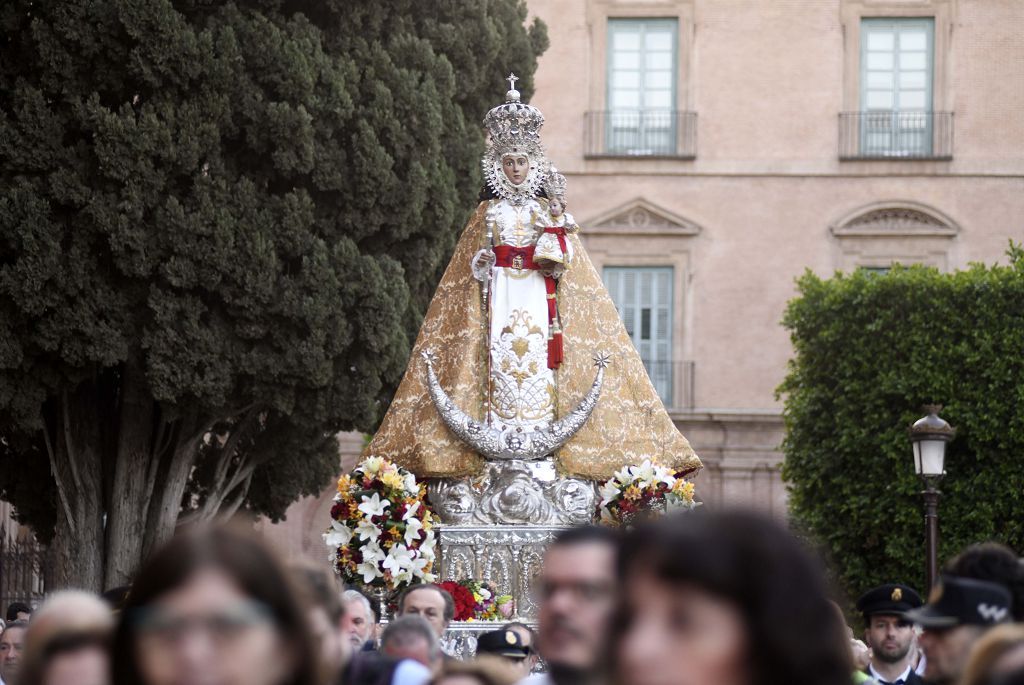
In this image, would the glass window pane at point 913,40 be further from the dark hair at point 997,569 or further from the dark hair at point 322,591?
the dark hair at point 322,591

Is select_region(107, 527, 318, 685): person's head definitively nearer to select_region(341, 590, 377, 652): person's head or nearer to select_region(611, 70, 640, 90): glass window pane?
select_region(341, 590, 377, 652): person's head

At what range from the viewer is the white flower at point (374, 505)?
38.2ft

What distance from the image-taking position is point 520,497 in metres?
11.9

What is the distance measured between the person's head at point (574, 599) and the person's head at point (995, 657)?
792mm

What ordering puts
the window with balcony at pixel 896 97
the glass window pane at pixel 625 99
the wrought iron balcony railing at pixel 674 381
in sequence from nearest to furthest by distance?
the window with balcony at pixel 896 97 → the wrought iron balcony railing at pixel 674 381 → the glass window pane at pixel 625 99

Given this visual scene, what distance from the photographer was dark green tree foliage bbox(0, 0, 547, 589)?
17391 mm

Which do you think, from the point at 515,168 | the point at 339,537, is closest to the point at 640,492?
the point at 339,537

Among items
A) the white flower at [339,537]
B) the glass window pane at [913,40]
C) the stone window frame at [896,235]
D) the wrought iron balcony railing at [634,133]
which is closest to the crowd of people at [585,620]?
the white flower at [339,537]

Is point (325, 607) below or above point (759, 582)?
below

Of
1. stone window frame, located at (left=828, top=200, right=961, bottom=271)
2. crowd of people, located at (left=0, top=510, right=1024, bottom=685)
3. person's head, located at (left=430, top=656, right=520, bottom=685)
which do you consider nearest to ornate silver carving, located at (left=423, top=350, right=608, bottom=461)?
person's head, located at (left=430, top=656, right=520, bottom=685)

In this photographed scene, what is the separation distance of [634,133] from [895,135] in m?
4.40

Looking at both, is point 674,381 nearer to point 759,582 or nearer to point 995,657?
point 995,657

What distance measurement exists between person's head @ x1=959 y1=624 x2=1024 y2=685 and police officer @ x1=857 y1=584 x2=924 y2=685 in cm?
501

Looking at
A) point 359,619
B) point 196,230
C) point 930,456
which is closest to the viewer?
point 359,619
